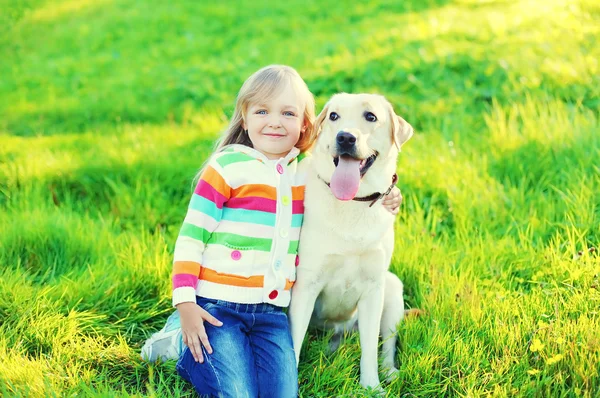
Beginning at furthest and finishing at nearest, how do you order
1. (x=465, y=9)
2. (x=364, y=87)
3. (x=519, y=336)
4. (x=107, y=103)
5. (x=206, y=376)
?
(x=465, y=9)
(x=107, y=103)
(x=364, y=87)
(x=519, y=336)
(x=206, y=376)

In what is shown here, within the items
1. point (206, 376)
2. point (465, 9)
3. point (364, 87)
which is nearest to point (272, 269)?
point (206, 376)

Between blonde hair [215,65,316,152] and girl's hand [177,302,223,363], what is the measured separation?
2.72 ft

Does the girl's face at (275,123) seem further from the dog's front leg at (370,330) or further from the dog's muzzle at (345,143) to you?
the dog's front leg at (370,330)

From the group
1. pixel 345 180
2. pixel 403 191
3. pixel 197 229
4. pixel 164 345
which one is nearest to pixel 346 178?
pixel 345 180

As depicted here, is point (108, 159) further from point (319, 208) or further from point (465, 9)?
point (465, 9)

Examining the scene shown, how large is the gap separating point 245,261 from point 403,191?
6.36 ft

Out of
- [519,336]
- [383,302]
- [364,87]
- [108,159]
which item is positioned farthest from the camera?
[364,87]

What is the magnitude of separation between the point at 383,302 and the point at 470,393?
0.62 m

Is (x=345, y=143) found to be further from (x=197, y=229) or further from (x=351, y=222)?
(x=197, y=229)

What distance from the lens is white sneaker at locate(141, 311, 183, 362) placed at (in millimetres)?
2777

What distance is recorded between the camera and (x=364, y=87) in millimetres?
6230

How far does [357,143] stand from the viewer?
2.64 m

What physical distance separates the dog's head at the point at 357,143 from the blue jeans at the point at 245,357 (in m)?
0.68

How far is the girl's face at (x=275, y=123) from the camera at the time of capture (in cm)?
282
